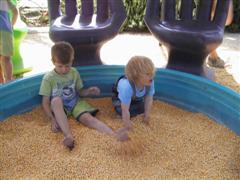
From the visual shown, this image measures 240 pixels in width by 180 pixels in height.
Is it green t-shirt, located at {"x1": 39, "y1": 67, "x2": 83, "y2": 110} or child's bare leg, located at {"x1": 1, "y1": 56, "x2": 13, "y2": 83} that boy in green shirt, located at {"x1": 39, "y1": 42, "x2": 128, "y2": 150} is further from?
child's bare leg, located at {"x1": 1, "y1": 56, "x2": 13, "y2": 83}

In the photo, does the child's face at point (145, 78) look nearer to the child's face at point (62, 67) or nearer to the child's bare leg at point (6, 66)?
the child's face at point (62, 67)

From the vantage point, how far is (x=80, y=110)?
80.7 inches

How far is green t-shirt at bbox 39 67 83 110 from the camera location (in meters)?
2.01

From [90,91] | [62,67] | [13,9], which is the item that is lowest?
[90,91]

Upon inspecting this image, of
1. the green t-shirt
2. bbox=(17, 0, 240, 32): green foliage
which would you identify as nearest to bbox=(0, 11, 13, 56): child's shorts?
the green t-shirt

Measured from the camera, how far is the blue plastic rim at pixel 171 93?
6.74 ft

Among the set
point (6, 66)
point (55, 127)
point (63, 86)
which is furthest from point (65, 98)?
point (6, 66)

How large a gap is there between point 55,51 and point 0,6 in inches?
26.5

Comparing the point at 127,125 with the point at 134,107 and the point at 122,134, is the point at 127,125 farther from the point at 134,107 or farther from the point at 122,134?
the point at 134,107

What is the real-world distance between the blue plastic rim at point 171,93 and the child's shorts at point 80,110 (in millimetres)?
293

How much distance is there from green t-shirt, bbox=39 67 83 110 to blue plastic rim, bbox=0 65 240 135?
22 cm

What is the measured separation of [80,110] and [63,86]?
0.16 meters

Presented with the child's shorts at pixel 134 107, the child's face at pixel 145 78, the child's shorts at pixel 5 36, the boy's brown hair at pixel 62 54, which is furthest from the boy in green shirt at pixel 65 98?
the child's shorts at pixel 5 36

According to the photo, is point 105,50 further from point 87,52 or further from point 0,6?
point 0,6
